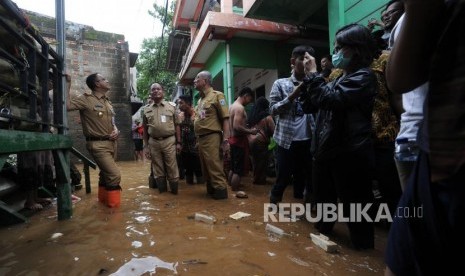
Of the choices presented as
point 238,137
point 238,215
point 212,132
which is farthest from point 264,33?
point 238,215

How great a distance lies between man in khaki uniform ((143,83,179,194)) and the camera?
15.6 feet

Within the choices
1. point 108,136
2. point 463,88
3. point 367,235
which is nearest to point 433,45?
point 463,88

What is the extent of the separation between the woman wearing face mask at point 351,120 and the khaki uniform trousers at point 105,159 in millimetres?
2726

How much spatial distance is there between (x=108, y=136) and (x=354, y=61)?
3.11 m

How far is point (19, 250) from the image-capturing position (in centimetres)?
236

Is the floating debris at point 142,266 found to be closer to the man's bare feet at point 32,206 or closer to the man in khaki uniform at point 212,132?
the man in khaki uniform at point 212,132

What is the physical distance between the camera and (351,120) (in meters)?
2.26

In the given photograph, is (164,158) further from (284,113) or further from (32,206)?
(284,113)

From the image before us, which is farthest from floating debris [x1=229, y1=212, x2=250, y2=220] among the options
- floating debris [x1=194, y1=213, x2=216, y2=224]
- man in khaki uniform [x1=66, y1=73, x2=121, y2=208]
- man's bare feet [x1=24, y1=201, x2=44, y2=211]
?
man's bare feet [x1=24, y1=201, x2=44, y2=211]

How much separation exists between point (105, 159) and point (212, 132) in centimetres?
149

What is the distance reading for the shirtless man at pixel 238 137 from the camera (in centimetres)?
488

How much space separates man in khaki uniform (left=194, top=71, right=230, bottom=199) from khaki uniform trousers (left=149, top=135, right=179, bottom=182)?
594 millimetres

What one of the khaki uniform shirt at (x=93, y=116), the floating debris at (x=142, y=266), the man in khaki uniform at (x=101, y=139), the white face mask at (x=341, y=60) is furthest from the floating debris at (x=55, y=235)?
the white face mask at (x=341, y=60)

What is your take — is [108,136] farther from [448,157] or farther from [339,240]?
[448,157]
